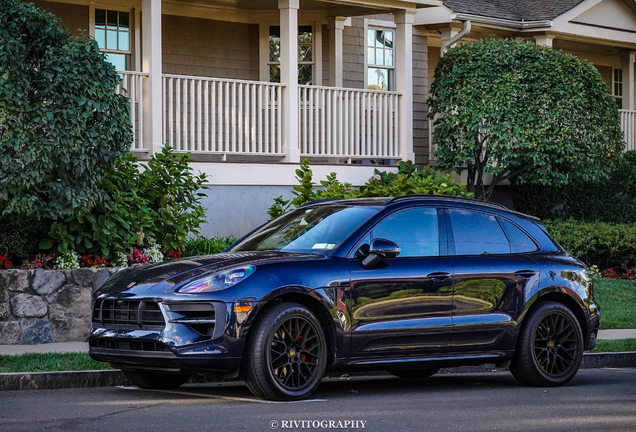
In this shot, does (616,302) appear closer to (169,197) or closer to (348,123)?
(348,123)

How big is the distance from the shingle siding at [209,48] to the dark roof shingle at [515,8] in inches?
166

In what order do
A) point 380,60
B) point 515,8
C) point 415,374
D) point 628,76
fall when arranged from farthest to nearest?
1. point 628,76
2. point 515,8
3. point 380,60
4. point 415,374

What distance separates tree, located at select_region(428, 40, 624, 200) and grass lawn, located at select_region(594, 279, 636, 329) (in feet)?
8.37

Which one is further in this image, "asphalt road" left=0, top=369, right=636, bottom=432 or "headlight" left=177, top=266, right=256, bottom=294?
"headlight" left=177, top=266, right=256, bottom=294

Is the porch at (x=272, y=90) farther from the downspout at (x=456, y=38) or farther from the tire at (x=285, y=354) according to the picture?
the tire at (x=285, y=354)

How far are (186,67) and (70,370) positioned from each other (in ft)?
35.2

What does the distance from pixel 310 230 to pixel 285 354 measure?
1.45 meters

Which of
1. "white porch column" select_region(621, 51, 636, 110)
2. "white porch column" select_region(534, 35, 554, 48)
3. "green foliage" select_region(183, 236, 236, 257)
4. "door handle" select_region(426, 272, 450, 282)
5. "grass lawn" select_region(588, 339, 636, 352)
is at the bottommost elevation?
"grass lawn" select_region(588, 339, 636, 352)

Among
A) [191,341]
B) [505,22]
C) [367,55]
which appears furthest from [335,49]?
[191,341]

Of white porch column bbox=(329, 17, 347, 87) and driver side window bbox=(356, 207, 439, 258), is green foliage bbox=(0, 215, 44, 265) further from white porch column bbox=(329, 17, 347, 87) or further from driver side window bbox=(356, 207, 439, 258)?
white porch column bbox=(329, 17, 347, 87)

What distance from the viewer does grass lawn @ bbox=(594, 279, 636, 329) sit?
14586mm

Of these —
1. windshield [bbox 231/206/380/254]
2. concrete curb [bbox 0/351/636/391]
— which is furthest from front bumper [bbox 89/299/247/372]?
concrete curb [bbox 0/351/636/391]

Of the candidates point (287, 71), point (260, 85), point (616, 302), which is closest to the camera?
point (616, 302)

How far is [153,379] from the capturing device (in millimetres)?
9039
